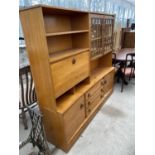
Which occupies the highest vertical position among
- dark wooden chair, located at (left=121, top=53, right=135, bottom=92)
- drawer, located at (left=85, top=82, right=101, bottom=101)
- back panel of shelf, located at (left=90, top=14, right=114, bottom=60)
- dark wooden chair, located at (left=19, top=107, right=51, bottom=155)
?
back panel of shelf, located at (left=90, top=14, right=114, bottom=60)

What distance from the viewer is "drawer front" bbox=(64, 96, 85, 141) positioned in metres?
1.71

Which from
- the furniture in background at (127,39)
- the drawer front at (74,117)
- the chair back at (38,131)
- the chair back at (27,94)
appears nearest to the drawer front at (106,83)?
the drawer front at (74,117)

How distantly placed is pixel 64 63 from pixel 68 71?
5.3 inches

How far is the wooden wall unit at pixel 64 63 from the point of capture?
1409 mm

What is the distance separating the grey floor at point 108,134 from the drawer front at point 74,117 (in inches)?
8.4

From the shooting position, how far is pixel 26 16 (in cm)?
136

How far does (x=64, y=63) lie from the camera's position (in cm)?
161

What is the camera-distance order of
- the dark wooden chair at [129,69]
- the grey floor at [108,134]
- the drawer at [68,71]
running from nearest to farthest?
the drawer at [68,71] < the grey floor at [108,134] < the dark wooden chair at [129,69]

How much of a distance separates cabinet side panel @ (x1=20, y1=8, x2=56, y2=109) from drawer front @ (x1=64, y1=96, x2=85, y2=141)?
0.24 m

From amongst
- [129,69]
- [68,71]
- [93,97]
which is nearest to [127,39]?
[129,69]

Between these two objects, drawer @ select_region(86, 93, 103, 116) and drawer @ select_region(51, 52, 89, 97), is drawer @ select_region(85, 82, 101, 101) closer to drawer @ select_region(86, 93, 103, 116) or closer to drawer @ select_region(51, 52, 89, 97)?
drawer @ select_region(86, 93, 103, 116)

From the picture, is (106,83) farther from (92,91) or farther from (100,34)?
(100,34)

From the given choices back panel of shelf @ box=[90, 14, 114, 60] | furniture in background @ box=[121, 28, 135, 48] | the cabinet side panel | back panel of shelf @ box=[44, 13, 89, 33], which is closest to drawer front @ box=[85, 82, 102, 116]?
back panel of shelf @ box=[90, 14, 114, 60]

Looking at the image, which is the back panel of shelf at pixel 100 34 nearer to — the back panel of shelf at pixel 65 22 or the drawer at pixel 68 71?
the back panel of shelf at pixel 65 22
